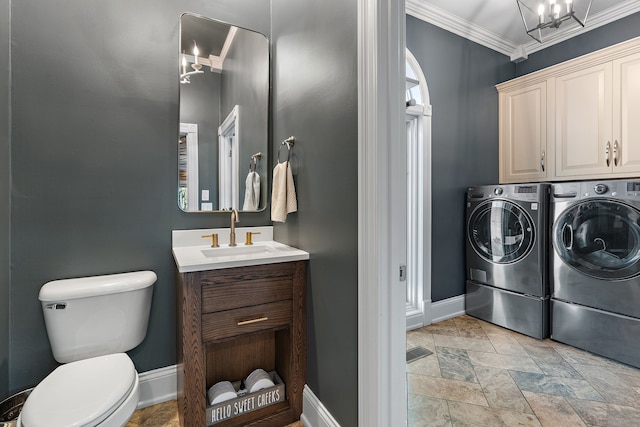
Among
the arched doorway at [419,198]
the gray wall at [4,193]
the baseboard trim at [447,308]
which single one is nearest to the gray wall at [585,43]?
the arched doorway at [419,198]

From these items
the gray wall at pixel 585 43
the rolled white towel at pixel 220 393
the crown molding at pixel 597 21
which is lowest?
the rolled white towel at pixel 220 393

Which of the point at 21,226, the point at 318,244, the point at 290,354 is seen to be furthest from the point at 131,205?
the point at 290,354

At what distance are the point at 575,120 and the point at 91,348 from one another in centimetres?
386

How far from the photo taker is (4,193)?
55.2 inches

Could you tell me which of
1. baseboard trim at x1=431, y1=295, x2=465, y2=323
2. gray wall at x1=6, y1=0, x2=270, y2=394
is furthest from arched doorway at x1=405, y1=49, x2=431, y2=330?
gray wall at x1=6, y1=0, x2=270, y2=394

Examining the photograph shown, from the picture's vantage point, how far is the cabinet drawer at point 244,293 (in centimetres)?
133

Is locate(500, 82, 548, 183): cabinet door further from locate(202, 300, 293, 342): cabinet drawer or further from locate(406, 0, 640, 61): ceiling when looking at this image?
locate(202, 300, 293, 342): cabinet drawer

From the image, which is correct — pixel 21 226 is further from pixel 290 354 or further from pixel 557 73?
pixel 557 73

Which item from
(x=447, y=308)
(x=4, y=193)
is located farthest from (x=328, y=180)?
(x=447, y=308)

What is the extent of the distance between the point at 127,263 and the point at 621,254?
3.25 metres

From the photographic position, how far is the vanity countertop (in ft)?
4.36

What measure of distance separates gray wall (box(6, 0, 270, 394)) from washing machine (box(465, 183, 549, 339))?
2.43 m

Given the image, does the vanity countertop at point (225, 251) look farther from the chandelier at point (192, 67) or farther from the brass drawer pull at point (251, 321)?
the chandelier at point (192, 67)

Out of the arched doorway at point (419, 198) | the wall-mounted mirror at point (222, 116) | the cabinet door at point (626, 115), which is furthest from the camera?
the arched doorway at point (419, 198)
